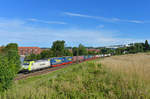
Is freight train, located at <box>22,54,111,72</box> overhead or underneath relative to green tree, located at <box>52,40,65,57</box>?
underneath

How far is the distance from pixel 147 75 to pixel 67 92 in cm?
363

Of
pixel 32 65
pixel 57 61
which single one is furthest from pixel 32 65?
pixel 57 61

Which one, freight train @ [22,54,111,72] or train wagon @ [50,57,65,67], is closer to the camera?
freight train @ [22,54,111,72]

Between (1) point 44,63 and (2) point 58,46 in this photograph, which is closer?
(1) point 44,63

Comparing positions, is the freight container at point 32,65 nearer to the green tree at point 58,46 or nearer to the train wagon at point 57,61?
the train wagon at point 57,61

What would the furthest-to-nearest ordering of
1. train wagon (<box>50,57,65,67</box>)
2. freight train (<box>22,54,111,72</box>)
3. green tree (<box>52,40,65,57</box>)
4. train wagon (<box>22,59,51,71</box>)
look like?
green tree (<box>52,40,65,57</box>), train wagon (<box>50,57,65,67</box>), freight train (<box>22,54,111,72</box>), train wagon (<box>22,59,51,71</box>)

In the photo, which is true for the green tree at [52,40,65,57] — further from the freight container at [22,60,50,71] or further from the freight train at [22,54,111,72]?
the freight container at [22,60,50,71]

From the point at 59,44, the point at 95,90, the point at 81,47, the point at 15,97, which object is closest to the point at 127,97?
the point at 95,90

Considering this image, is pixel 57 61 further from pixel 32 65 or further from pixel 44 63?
pixel 32 65

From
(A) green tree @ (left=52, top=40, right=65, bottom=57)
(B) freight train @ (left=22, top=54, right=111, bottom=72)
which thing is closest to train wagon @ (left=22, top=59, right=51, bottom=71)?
(B) freight train @ (left=22, top=54, right=111, bottom=72)

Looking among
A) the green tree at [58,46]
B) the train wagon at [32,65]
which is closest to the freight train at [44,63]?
the train wagon at [32,65]

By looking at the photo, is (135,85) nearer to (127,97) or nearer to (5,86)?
(127,97)


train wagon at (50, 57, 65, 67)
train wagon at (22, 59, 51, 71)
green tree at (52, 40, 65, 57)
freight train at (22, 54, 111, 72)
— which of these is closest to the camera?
train wagon at (22, 59, 51, 71)

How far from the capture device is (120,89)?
477cm
